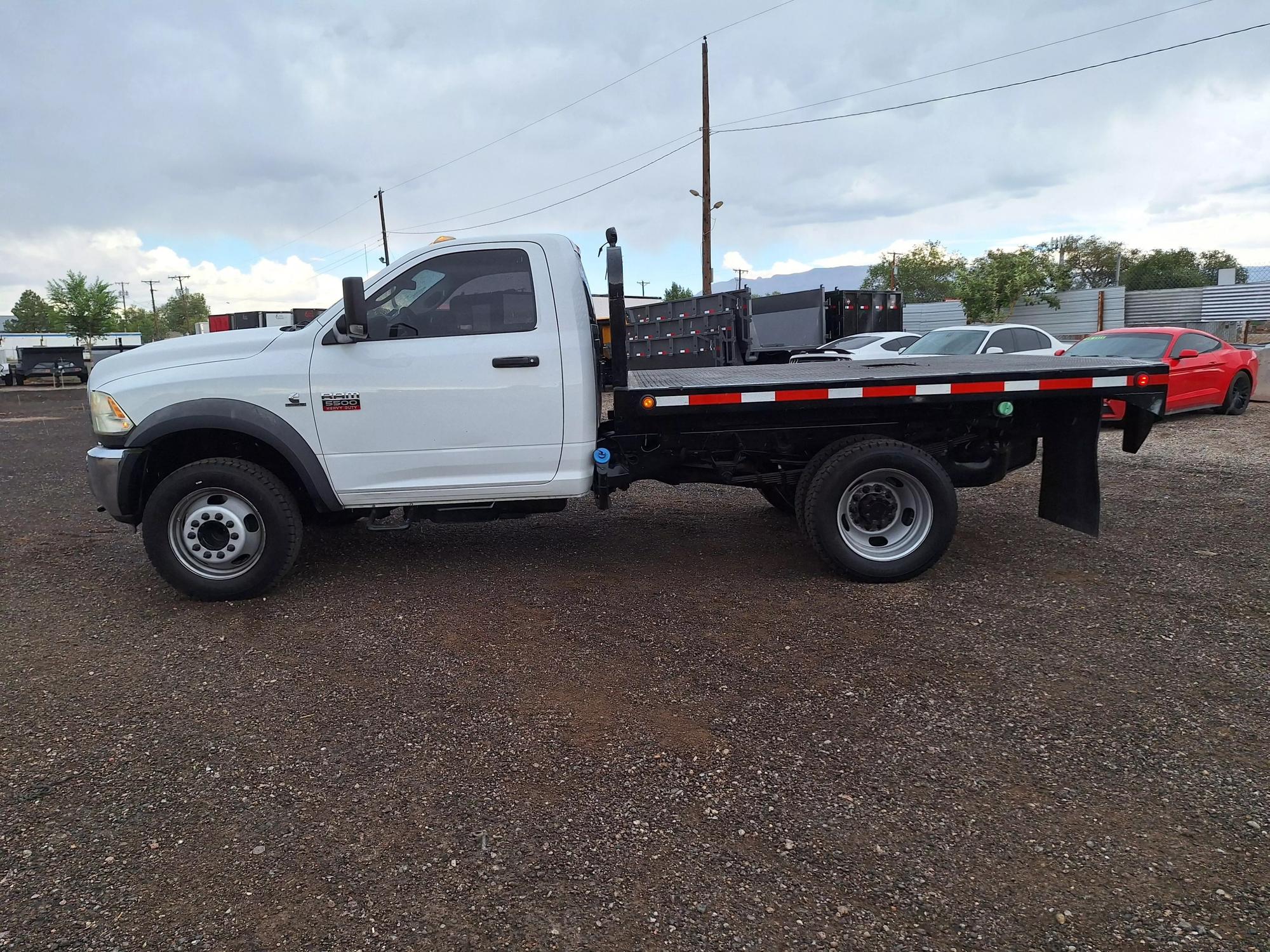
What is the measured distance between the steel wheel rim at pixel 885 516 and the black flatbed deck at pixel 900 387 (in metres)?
0.54

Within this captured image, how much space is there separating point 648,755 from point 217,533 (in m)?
3.31

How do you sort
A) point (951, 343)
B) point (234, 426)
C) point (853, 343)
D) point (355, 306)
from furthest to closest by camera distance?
point (853, 343) → point (951, 343) → point (234, 426) → point (355, 306)

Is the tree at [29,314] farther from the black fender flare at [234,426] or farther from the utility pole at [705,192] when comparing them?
the black fender flare at [234,426]

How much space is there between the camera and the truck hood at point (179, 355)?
17.3 ft

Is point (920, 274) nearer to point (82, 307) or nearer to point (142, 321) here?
point (82, 307)

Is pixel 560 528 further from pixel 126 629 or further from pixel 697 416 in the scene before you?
pixel 126 629

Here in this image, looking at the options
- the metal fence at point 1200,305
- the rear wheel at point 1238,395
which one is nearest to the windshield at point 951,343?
the rear wheel at point 1238,395

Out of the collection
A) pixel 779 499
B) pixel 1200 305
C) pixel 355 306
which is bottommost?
pixel 779 499

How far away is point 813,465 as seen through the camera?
18.1 ft

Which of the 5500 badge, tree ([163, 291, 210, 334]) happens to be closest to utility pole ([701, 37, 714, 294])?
the 5500 badge

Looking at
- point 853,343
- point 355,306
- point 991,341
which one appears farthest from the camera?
point 853,343

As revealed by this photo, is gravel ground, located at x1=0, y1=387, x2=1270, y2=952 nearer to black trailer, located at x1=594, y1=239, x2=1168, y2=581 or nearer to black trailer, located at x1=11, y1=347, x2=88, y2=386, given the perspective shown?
black trailer, located at x1=594, y1=239, x2=1168, y2=581

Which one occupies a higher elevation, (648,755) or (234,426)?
(234,426)

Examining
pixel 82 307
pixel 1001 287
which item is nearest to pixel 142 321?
pixel 82 307
